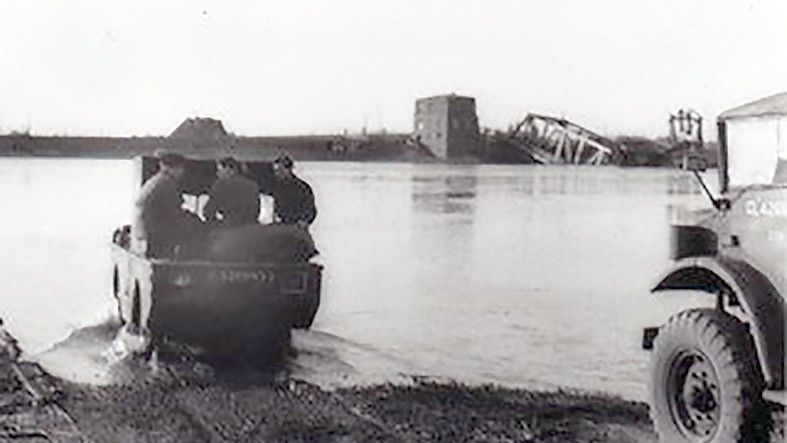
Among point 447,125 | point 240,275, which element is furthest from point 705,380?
point 447,125

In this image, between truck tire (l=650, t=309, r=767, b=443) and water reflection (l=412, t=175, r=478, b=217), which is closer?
truck tire (l=650, t=309, r=767, b=443)

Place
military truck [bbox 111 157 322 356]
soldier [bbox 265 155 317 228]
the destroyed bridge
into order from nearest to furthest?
1. military truck [bbox 111 157 322 356]
2. soldier [bbox 265 155 317 228]
3. the destroyed bridge

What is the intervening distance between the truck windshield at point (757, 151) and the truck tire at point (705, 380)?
2.15ft

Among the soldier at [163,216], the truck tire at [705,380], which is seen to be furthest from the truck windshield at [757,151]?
the soldier at [163,216]

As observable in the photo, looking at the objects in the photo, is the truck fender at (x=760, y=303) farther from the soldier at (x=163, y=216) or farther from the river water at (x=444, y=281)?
the soldier at (x=163, y=216)

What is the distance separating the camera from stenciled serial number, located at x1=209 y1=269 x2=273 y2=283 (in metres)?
8.62

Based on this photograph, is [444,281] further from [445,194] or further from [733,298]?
[445,194]

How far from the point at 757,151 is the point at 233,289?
14.3 ft

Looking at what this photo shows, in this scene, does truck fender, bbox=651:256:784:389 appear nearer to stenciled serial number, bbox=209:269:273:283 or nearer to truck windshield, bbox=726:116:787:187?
truck windshield, bbox=726:116:787:187

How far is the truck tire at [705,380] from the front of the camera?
16.5 ft

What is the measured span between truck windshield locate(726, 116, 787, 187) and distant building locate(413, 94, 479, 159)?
488 inches

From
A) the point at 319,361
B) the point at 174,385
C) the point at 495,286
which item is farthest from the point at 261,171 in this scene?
the point at 495,286

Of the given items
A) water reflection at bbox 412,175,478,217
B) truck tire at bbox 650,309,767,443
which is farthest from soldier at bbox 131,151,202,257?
water reflection at bbox 412,175,478,217

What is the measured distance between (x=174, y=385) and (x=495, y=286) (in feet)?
24.0
